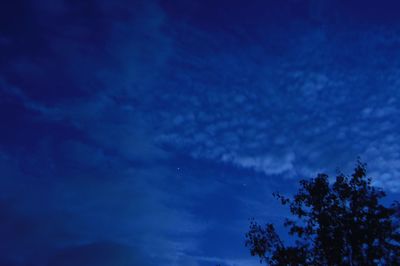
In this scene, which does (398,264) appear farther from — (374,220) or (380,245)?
(374,220)

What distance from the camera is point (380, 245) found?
31500 mm

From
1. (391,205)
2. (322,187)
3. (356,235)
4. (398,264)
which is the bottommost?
(398,264)

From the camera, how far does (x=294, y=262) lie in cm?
3488

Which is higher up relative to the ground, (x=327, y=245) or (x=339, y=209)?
(x=339, y=209)

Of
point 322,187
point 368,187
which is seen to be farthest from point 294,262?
point 368,187

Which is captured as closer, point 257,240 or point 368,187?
point 368,187

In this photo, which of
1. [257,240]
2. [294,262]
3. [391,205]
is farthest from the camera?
[257,240]

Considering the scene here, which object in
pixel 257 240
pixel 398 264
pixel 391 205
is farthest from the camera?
pixel 257 240

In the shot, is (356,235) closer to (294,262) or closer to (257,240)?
(294,262)

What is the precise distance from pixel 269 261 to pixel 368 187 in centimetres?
1228

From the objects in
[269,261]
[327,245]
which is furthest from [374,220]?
[269,261]

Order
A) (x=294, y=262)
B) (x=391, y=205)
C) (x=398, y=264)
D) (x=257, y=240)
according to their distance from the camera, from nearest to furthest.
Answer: (x=398, y=264)
(x=391, y=205)
(x=294, y=262)
(x=257, y=240)

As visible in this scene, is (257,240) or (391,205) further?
(257,240)

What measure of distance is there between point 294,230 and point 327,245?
3.85 m
